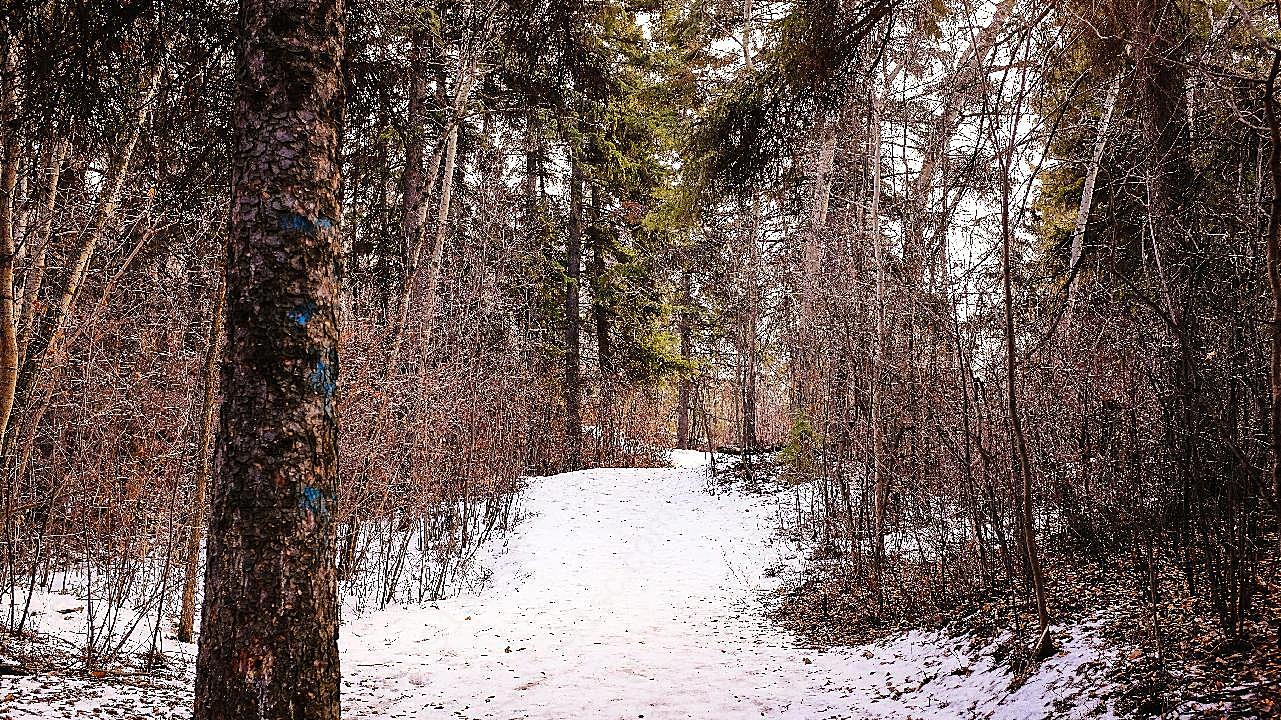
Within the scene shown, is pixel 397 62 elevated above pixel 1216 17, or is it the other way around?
pixel 1216 17

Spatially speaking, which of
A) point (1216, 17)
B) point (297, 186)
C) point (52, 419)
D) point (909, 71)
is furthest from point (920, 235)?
point (52, 419)

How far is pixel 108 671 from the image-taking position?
457 centimetres

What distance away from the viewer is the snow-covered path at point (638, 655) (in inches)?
186

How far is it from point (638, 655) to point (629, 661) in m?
0.19

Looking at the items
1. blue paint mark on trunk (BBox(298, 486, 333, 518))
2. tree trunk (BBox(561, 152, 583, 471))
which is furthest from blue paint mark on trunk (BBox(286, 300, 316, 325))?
tree trunk (BBox(561, 152, 583, 471))

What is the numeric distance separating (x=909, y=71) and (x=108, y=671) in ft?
28.6

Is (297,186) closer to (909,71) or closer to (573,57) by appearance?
(573,57)

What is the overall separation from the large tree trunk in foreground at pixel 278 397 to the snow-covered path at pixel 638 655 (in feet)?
7.78

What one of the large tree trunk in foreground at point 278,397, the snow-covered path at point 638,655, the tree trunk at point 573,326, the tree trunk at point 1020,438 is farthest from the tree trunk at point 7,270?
the tree trunk at point 573,326

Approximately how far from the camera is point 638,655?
20.7 ft

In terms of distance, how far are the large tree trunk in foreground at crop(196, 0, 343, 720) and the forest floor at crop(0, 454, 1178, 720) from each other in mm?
1623

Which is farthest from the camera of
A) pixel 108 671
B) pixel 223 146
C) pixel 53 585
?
pixel 53 585

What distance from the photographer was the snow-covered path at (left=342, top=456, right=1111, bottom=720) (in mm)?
4715

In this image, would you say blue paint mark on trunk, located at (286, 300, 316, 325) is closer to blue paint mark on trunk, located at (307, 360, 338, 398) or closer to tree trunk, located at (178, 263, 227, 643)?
blue paint mark on trunk, located at (307, 360, 338, 398)
